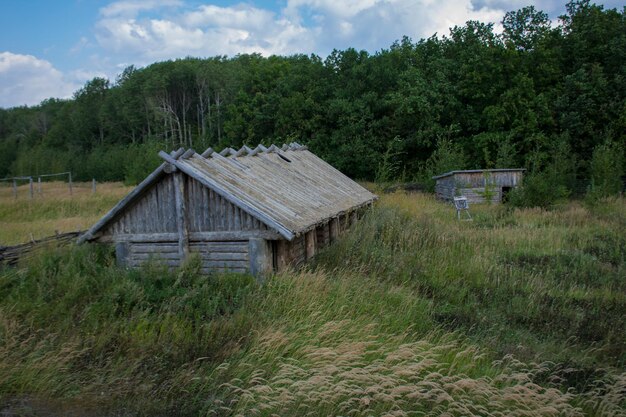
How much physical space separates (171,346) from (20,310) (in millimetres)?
2675

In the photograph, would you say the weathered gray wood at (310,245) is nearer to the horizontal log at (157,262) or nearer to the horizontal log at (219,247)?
the horizontal log at (219,247)

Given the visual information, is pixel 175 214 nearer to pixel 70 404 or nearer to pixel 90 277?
pixel 90 277

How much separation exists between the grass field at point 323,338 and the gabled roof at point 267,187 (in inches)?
40.1

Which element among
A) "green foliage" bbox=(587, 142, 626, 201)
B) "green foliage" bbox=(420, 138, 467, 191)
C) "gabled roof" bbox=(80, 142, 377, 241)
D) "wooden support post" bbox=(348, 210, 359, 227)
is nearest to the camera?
"gabled roof" bbox=(80, 142, 377, 241)

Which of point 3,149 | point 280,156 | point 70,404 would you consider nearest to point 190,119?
point 3,149

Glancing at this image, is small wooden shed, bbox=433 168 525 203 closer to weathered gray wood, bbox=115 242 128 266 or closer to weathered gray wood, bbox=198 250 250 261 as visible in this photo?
weathered gray wood, bbox=198 250 250 261

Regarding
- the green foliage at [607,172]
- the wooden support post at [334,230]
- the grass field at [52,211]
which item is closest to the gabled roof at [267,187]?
the wooden support post at [334,230]

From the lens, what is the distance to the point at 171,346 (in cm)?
670

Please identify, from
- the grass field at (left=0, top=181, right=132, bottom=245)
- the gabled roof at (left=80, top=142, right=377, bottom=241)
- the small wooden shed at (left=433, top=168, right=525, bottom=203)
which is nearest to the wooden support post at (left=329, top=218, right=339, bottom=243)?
the gabled roof at (left=80, top=142, right=377, bottom=241)

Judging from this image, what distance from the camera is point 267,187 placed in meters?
10.9

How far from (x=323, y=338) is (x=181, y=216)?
13.5ft

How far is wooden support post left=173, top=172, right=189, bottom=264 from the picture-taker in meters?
9.55

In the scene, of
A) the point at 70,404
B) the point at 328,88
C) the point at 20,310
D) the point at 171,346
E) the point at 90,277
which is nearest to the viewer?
the point at 70,404

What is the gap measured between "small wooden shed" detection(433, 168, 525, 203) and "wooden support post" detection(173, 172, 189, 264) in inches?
727
